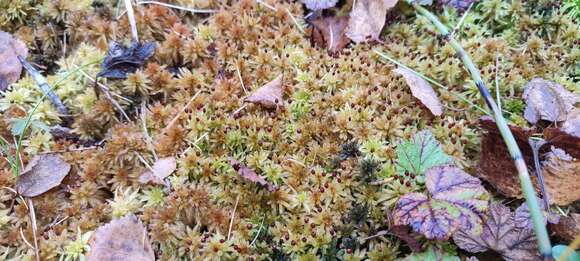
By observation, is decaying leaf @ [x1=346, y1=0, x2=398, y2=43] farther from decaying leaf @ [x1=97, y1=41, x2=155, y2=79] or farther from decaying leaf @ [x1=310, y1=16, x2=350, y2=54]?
decaying leaf @ [x1=97, y1=41, x2=155, y2=79]

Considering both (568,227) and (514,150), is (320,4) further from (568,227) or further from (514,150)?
(568,227)

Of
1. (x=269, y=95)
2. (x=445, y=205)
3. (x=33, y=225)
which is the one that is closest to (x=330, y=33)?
(x=269, y=95)

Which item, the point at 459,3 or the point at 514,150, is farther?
the point at 459,3

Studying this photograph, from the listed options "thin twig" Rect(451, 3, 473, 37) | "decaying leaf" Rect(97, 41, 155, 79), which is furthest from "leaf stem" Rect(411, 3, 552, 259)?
"decaying leaf" Rect(97, 41, 155, 79)

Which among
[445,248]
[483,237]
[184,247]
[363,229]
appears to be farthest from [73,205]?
[483,237]

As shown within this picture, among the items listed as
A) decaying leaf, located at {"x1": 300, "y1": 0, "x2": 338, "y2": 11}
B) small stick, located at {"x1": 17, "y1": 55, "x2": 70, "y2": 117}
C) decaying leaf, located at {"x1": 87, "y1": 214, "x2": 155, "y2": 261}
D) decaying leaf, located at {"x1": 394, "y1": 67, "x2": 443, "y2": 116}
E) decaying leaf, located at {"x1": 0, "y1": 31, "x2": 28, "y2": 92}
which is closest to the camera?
decaying leaf, located at {"x1": 87, "y1": 214, "x2": 155, "y2": 261}

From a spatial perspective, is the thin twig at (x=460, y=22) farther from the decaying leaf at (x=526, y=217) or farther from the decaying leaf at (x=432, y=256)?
the decaying leaf at (x=432, y=256)

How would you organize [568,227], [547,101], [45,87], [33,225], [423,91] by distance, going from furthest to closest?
[45,87]
[423,91]
[547,101]
[33,225]
[568,227]
